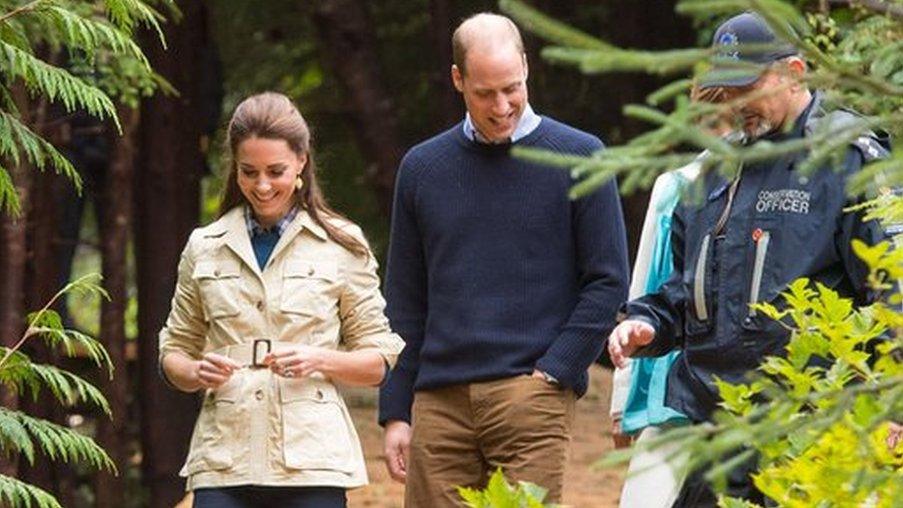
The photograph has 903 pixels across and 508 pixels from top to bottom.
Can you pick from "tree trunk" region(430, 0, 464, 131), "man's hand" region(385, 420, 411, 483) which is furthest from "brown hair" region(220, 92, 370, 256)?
"tree trunk" region(430, 0, 464, 131)

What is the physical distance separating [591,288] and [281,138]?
1137 mm

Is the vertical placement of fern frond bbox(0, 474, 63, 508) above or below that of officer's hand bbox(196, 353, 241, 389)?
below

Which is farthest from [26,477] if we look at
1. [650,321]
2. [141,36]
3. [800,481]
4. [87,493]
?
[800,481]

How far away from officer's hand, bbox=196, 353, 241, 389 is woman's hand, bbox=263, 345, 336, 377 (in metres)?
0.11

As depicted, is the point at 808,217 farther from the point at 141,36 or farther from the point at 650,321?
the point at 141,36

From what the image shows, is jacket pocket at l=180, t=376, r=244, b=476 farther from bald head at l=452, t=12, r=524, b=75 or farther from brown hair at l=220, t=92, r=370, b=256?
bald head at l=452, t=12, r=524, b=75

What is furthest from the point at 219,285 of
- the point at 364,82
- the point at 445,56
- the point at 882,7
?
the point at 364,82

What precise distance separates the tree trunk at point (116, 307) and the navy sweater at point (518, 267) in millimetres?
5946

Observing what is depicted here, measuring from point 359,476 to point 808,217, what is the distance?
1.52m

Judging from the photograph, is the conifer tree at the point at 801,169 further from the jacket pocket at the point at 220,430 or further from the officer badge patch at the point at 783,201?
the jacket pocket at the point at 220,430

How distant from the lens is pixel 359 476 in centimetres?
688

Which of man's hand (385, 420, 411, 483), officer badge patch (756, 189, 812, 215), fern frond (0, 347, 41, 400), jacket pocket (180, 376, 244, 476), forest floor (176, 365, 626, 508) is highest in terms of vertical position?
officer badge patch (756, 189, 812, 215)

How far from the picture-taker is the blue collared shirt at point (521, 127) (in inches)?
292

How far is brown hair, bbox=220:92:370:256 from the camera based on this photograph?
6906 mm
